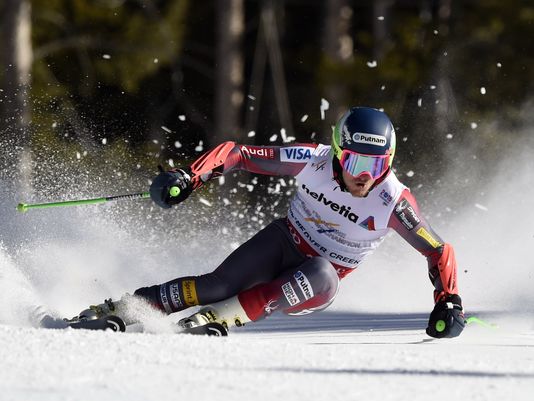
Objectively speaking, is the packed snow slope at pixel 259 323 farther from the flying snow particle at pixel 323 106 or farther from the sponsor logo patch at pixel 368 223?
the flying snow particle at pixel 323 106

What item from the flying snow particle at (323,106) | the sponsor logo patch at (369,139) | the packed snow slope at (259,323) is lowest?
the flying snow particle at (323,106)

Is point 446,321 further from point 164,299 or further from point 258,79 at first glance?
point 258,79

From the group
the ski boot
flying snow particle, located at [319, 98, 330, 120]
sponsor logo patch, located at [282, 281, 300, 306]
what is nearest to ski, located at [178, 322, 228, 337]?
the ski boot

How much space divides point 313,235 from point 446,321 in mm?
822

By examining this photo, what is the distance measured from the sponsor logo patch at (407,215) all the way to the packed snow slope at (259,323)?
1.78 ft

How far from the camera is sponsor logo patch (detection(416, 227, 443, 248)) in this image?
4883mm

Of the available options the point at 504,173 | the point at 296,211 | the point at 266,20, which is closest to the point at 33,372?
the point at 296,211

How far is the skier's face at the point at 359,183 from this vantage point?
4852mm

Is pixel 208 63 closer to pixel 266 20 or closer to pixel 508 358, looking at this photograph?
pixel 266 20

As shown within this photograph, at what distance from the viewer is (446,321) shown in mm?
4656

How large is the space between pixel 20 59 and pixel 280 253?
29.9 feet

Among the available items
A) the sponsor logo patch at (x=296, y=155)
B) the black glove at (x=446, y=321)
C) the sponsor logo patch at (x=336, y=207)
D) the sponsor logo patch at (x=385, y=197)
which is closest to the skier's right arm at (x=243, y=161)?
the sponsor logo patch at (x=296, y=155)

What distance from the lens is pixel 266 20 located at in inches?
683

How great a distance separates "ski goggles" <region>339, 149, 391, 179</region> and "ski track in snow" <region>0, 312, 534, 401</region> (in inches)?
35.0
